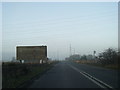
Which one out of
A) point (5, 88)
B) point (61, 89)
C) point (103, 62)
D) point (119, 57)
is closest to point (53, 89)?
point (61, 89)

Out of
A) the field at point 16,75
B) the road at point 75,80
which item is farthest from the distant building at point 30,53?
the road at point 75,80

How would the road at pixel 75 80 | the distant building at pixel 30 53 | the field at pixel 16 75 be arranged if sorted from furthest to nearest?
the distant building at pixel 30 53
the field at pixel 16 75
the road at pixel 75 80

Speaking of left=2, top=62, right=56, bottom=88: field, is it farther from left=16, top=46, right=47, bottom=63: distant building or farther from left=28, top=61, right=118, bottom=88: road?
left=16, top=46, right=47, bottom=63: distant building

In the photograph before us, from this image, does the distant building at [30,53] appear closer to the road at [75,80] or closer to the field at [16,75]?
the field at [16,75]

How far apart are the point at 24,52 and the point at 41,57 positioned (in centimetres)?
471

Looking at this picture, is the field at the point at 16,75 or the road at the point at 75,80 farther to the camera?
the field at the point at 16,75

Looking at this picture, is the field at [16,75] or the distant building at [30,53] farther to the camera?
the distant building at [30,53]

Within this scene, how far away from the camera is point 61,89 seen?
14.9 meters

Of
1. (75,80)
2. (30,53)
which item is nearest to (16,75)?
(75,80)

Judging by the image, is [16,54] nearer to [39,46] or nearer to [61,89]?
[39,46]

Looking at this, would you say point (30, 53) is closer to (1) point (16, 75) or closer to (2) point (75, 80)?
(1) point (16, 75)

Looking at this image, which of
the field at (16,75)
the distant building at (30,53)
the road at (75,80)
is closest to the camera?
the road at (75,80)

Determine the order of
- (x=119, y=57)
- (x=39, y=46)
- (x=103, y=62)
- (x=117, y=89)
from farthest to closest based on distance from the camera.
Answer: (x=39, y=46) < (x=103, y=62) < (x=119, y=57) < (x=117, y=89)

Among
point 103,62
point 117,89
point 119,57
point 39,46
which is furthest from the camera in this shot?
point 39,46
